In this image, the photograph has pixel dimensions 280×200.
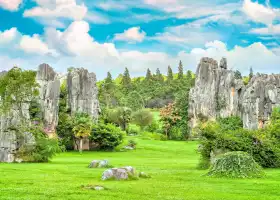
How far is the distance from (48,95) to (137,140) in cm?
1793

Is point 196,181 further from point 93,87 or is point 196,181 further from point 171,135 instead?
point 171,135

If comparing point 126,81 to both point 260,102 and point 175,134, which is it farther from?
point 260,102

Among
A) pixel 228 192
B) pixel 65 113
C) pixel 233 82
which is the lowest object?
pixel 228 192

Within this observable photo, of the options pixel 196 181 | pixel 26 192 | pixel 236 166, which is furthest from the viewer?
pixel 236 166

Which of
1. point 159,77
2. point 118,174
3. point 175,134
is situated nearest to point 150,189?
point 118,174

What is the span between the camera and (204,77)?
97688 mm

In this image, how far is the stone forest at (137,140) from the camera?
21016 mm

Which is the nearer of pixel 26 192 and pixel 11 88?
pixel 26 192

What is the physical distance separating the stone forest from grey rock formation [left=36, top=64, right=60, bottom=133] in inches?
6.3

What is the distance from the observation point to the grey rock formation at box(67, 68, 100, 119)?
76438mm

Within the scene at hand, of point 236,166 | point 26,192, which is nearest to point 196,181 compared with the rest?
point 236,166

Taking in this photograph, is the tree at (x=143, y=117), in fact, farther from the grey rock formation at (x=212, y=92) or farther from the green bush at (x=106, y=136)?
the green bush at (x=106, y=136)

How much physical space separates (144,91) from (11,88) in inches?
4414

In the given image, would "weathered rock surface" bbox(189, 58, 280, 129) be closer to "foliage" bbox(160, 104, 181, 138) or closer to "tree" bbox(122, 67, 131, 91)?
"foliage" bbox(160, 104, 181, 138)
